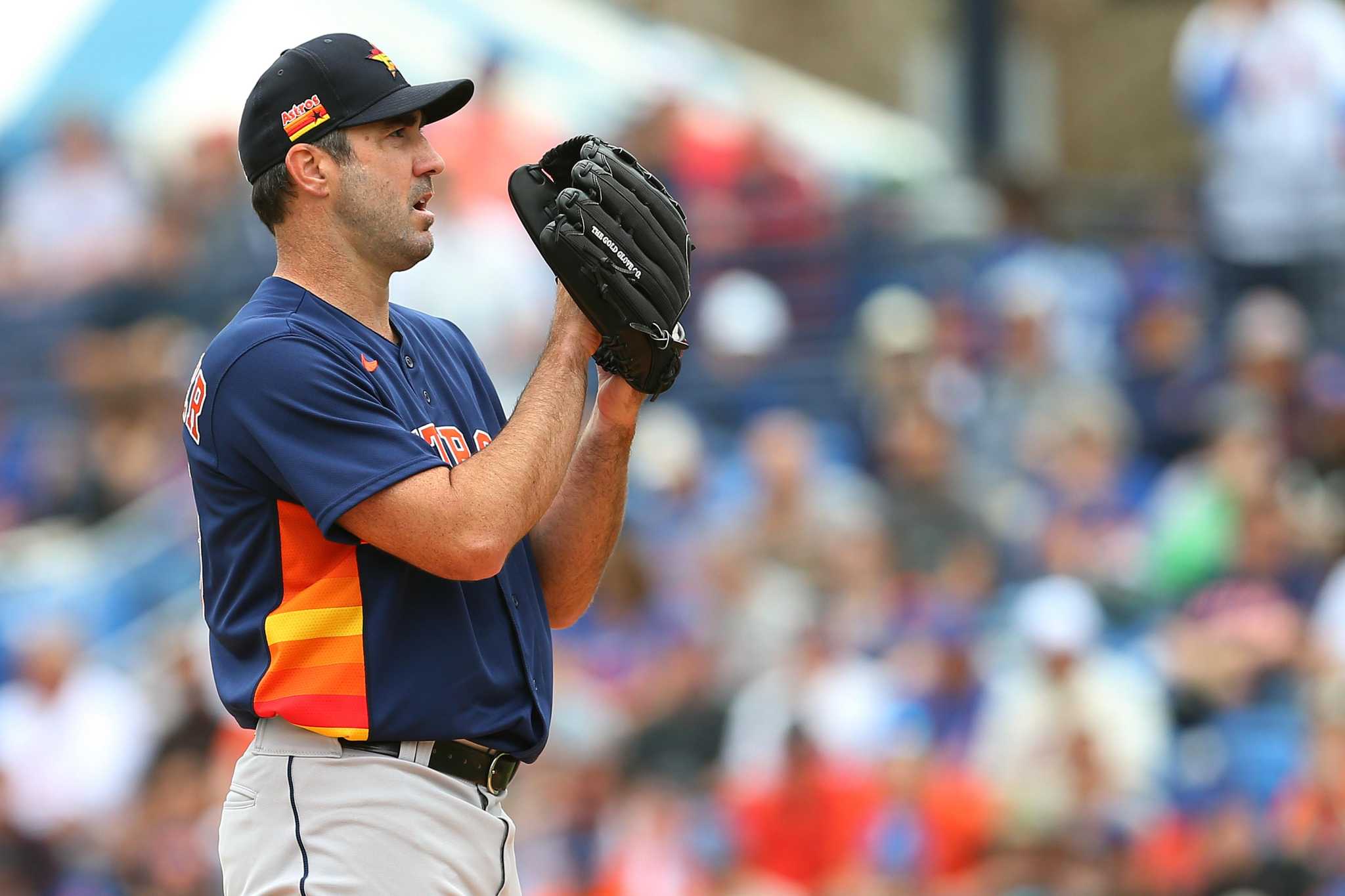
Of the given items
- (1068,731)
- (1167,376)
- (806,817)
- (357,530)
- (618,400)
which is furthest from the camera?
(1167,376)

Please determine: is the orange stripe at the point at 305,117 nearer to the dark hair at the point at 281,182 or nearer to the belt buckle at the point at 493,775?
the dark hair at the point at 281,182

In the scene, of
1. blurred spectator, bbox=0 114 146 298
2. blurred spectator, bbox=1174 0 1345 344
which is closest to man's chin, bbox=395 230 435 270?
blurred spectator, bbox=1174 0 1345 344

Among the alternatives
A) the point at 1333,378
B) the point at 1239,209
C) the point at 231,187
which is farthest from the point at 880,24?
the point at 1333,378

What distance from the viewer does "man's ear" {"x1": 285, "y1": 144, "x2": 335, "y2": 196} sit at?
8.57 feet

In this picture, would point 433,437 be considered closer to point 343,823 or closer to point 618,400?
point 618,400

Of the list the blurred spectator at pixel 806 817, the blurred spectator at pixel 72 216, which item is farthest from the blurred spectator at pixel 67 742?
the blurred spectator at pixel 72 216

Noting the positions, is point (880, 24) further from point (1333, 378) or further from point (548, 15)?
point (1333, 378)

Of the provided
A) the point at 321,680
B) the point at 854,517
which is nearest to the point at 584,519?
the point at 321,680

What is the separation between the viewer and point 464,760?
2596mm

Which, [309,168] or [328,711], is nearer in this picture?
[328,711]

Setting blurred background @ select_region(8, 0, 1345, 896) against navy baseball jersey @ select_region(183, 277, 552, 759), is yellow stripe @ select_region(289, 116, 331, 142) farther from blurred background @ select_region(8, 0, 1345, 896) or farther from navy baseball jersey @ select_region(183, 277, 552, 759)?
blurred background @ select_region(8, 0, 1345, 896)

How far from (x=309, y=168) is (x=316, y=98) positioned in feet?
0.33

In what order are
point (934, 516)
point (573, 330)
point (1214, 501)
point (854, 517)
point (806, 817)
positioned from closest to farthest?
point (573, 330) < point (806, 817) < point (1214, 501) < point (934, 516) < point (854, 517)

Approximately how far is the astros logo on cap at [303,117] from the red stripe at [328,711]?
0.80 metres
